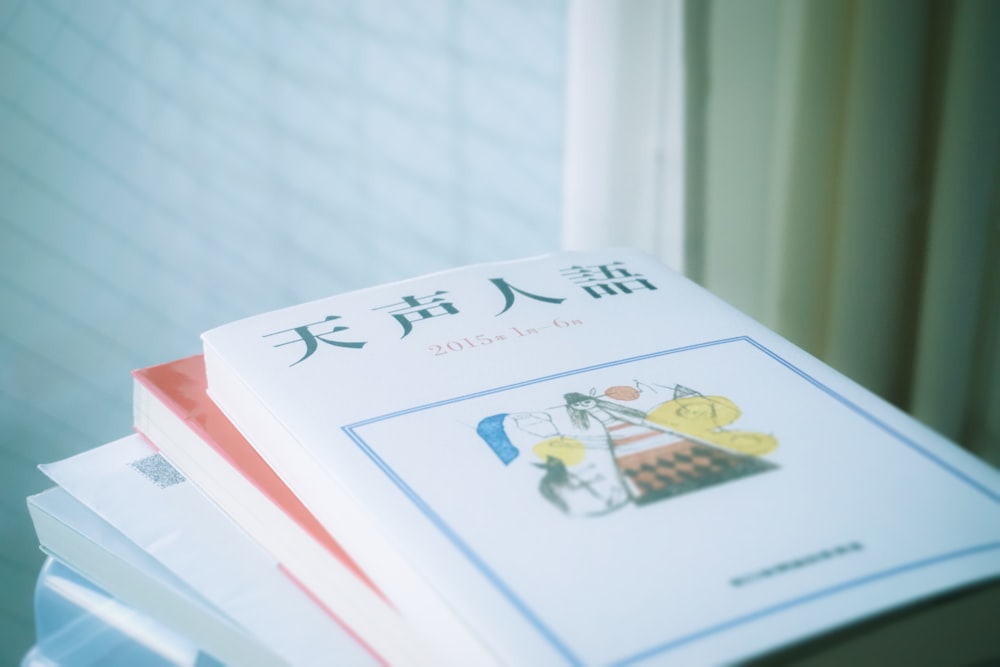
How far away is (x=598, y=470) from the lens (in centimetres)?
42

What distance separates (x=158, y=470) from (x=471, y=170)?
664 mm

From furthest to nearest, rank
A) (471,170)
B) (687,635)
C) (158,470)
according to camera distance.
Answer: (471,170)
(158,470)
(687,635)

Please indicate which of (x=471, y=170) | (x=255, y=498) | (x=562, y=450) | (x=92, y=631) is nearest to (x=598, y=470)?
(x=562, y=450)

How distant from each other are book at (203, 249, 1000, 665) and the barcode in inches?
2.3

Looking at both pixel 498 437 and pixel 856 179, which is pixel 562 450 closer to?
pixel 498 437

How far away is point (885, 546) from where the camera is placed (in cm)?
37

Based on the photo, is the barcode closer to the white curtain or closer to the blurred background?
the blurred background

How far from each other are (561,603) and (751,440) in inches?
5.3

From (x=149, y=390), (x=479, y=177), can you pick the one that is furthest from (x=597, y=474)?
(x=479, y=177)

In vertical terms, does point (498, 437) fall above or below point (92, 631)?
above

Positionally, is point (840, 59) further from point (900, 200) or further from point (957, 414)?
point (957, 414)

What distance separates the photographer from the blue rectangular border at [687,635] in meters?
0.33

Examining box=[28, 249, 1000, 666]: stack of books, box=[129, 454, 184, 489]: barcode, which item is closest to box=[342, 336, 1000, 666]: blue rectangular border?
box=[28, 249, 1000, 666]: stack of books

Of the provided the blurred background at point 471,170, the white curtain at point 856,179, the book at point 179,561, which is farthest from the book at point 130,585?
the white curtain at point 856,179
